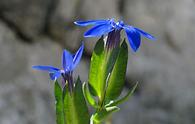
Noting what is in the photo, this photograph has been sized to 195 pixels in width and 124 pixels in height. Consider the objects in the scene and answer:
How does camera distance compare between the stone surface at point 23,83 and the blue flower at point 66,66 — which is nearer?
the blue flower at point 66,66

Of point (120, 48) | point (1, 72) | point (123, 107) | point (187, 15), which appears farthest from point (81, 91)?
point (187, 15)

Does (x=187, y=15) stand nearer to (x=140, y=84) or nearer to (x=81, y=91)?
(x=140, y=84)

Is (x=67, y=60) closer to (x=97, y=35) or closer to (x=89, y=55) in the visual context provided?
(x=97, y=35)

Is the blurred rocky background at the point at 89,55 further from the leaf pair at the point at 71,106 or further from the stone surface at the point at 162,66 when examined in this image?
the leaf pair at the point at 71,106

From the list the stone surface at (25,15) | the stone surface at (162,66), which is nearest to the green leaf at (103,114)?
the stone surface at (25,15)

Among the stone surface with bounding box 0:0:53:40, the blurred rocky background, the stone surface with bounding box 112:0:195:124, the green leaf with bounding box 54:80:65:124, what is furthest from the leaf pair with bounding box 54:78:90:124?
the stone surface with bounding box 112:0:195:124

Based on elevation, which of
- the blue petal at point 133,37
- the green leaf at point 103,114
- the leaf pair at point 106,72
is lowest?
the green leaf at point 103,114
